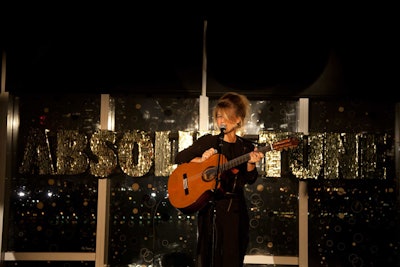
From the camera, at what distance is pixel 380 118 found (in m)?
4.06

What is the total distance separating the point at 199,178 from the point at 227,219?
38 centimetres

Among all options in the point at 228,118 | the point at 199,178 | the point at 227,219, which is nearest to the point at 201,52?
the point at 228,118

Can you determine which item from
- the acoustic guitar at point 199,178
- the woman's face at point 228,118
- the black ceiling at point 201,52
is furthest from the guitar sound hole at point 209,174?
the black ceiling at point 201,52

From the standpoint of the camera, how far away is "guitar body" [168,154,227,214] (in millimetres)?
2943

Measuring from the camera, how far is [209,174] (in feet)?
9.67

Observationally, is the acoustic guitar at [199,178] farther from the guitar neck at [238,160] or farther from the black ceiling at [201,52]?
the black ceiling at [201,52]

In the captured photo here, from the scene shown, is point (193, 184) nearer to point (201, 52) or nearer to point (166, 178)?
point (166, 178)

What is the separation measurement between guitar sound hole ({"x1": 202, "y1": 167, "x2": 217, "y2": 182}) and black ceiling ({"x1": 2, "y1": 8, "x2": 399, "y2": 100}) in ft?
4.23

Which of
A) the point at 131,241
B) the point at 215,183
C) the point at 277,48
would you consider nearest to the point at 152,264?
the point at 131,241

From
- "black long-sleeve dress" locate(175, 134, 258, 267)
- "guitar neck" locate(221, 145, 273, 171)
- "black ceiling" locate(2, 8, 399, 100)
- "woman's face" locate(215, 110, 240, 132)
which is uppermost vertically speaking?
"black ceiling" locate(2, 8, 399, 100)

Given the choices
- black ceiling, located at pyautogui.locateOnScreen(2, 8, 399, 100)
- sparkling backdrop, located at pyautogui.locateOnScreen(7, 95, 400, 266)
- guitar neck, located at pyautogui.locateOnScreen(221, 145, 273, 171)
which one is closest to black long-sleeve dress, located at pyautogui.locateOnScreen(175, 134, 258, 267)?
guitar neck, located at pyautogui.locateOnScreen(221, 145, 273, 171)

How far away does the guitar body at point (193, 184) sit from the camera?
2.94m

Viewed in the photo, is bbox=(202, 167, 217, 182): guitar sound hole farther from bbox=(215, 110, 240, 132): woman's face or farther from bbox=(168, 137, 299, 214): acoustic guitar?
bbox=(215, 110, 240, 132): woman's face

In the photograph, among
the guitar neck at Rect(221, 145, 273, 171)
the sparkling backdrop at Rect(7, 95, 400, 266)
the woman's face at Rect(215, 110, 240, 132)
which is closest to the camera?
the guitar neck at Rect(221, 145, 273, 171)
